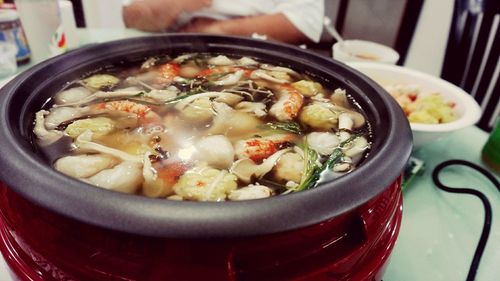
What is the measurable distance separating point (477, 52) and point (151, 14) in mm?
2481

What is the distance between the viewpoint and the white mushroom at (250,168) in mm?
Answer: 1071

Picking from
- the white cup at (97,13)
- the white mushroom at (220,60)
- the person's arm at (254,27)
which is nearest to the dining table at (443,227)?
the white mushroom at (220,60)

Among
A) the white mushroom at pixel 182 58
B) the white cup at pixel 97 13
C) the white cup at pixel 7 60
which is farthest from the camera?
the white cup at pixel 97 13

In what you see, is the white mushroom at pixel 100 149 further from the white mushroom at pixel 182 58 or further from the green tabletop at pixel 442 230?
the green tabletop at pixel 442 230

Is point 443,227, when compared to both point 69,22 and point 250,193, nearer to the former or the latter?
point 250,193

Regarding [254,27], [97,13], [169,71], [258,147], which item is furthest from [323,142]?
[97,13]

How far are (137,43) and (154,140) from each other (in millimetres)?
618

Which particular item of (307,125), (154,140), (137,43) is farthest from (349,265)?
(137,43)

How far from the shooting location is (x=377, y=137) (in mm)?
1115

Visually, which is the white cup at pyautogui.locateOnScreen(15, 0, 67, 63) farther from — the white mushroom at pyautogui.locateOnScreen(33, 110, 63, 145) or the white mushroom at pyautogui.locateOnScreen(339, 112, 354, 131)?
the white mushroom at pyautogui.locateOnScreen(339, 112, 354, 131)

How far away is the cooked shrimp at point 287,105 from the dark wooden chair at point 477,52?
1.88 metres

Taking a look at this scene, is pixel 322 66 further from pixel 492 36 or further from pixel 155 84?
pixel 492 36

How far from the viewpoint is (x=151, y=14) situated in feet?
9.77

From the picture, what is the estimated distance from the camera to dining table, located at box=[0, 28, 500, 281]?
52.6 inches
